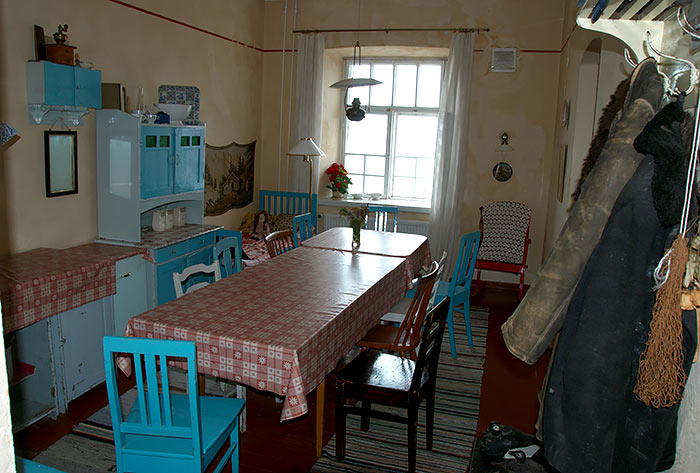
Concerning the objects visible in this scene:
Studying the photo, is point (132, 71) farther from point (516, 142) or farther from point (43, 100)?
point (516, 142)

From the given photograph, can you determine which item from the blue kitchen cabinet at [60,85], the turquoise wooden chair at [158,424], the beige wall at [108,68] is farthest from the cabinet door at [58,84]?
the turquoise wooden chair at [158,424]

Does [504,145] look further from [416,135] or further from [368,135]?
[368,135]

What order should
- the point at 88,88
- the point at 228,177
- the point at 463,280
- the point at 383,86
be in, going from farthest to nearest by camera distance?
the point at 383,86, the point at 228,177, the point at 463,280, the point at 88,88

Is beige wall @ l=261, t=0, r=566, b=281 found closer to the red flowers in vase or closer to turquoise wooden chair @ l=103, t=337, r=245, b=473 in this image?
the red flowers in vase

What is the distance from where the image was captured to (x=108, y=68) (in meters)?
4.74

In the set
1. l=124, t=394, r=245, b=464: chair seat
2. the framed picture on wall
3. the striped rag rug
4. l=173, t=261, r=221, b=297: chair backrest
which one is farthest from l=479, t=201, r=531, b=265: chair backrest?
l=124, t=394, r=245, b=464: chair seat

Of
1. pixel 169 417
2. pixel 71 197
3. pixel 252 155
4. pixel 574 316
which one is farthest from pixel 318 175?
pixel 574 316

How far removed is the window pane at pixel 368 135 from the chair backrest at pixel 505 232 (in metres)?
1.80

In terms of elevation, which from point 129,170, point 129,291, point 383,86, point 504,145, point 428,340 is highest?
point 383,86

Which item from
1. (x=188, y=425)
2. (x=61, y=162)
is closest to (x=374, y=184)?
(x=61, y=162)

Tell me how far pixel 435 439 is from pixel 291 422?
3.03ft

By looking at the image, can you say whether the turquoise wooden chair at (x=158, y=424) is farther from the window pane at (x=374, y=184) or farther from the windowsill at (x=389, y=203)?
the window pane at (x=374, y=184)

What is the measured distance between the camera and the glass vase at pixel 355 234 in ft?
15.8

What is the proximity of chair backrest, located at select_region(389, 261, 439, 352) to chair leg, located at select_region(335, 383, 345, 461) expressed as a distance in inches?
22.8
